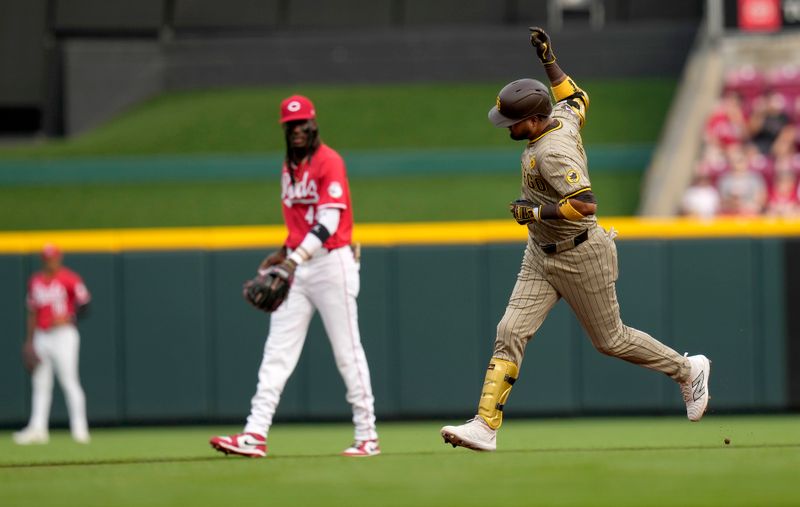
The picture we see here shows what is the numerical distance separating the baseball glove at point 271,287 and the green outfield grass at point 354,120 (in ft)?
37.3

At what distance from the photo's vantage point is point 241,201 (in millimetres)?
17625

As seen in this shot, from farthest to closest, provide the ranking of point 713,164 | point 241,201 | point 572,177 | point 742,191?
point 241,201
point 713,164
point 742,191
point 572,177

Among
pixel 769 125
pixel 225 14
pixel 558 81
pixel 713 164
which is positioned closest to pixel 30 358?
pixel 558 81

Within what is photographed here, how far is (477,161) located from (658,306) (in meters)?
7.42

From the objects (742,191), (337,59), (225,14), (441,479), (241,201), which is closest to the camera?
(441,479)

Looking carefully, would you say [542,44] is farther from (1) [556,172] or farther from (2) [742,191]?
(2) [742,191]

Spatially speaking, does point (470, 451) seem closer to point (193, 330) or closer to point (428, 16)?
point (193, 330)

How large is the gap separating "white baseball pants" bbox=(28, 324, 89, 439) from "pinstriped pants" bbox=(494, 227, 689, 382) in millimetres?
4797

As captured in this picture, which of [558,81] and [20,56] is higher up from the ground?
[20,56]

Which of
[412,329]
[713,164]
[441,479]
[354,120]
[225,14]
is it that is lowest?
[412,329]

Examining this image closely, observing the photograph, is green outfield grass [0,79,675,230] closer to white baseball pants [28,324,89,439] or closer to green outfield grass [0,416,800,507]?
white baseball pants [28,324,89,439]

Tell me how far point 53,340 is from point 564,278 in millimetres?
5232

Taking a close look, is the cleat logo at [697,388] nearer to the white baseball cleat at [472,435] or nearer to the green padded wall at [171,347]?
the white baseball cleat at [472,435]

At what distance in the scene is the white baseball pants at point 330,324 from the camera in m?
7.61
